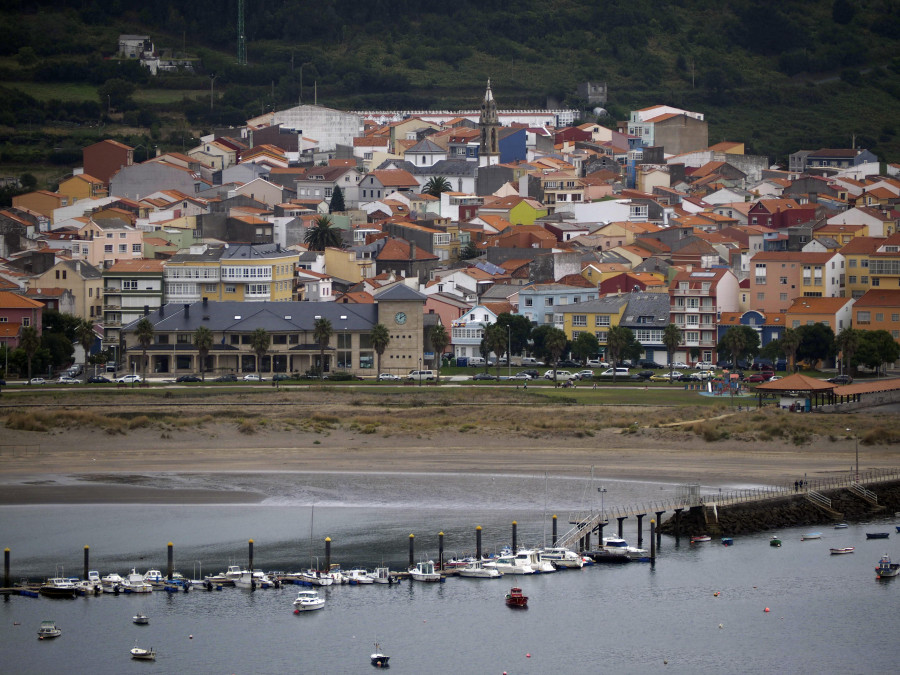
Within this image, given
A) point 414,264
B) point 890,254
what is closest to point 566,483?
point 890,254

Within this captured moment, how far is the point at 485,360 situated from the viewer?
92438mm

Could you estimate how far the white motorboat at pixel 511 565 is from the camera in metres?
51.4

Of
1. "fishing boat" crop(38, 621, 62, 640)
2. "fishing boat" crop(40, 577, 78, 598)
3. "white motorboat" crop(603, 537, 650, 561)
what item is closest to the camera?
"fishing boat" crop(38, 621, 62, 640)

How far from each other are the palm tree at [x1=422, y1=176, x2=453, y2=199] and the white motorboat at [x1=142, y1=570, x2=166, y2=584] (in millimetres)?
84762

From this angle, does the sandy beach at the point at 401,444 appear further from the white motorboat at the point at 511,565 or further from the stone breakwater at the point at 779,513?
the white motorboat at the point at 511,565

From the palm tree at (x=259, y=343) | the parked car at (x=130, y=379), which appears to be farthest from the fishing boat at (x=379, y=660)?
the palm tree at (x=259, y=343)

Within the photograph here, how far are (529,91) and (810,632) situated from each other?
5859 inches

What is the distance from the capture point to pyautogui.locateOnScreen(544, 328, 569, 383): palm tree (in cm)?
8869

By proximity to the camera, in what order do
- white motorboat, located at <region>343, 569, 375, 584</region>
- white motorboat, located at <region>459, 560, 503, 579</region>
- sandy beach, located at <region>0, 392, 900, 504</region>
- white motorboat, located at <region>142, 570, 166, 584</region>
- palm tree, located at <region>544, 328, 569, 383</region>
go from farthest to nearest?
palm tree, located at <region>544, 328, 569, 383</region> → sandy beach, located at <region>0, 392, 900, 504</region> → white motorboat, located at <region>459, 560, 503, 579</region> → white motorboat, located at <region>343, 569, 375, 584</region> → white motorboat, located at <region>142, 570, 166, 584</region>

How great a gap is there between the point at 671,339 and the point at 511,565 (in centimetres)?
4043

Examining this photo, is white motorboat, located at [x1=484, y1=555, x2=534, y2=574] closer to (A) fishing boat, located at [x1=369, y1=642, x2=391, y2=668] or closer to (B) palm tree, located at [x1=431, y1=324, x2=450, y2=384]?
(A) fishing boat, located at [x1=369, y1=642, x2=391, y2=668]

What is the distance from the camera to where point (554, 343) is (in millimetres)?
88812

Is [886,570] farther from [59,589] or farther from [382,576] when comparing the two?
[59,589]

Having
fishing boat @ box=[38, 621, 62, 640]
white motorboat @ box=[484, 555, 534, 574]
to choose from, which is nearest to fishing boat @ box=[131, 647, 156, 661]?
fishing boat @ box=[38, 621, 62, 640]
